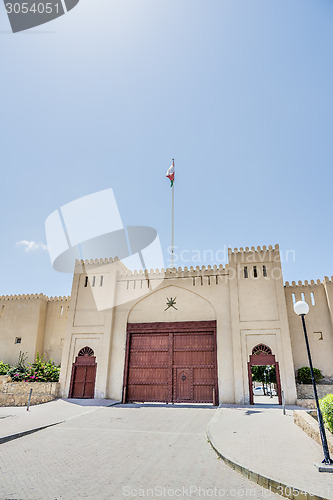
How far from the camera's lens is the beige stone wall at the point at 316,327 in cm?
1650

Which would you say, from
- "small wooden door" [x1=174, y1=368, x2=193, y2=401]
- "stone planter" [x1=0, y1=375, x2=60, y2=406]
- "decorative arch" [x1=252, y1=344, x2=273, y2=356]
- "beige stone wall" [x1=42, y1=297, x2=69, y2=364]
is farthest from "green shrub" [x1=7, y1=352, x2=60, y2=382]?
"decorative arch" [x1=252, y1=344, x2=273, y2=356]

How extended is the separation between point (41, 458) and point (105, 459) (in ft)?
4.53

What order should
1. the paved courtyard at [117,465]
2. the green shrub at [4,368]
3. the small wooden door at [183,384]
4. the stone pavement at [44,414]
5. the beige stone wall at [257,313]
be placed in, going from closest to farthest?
the paved courtyard at [117,465] → the stone pavement at [44,414] → the beige stone wall at [257,313] → the small wooden door at [183,384] → the green shrub at [4,368]

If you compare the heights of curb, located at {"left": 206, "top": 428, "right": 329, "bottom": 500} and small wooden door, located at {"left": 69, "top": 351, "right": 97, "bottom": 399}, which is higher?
small wooden door, located at {"left": 69, "top": 351, "right": 97, "bottom": 399}

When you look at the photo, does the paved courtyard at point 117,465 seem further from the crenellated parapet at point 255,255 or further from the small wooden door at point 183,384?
the crenellated parapet at point 255,255

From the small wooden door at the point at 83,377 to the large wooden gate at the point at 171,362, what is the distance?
1924 millimetres

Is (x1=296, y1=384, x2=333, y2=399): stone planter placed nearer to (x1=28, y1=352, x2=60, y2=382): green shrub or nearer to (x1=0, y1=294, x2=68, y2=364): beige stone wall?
(x1=28, y1=352, x2=60, y2=382): green shrub

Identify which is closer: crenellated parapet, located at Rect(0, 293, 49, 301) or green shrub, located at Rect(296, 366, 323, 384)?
green shrub, located at Rect(296, 366, 323, 384)

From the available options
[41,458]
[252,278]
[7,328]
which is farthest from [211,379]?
[7,328]

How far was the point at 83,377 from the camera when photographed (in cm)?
1744

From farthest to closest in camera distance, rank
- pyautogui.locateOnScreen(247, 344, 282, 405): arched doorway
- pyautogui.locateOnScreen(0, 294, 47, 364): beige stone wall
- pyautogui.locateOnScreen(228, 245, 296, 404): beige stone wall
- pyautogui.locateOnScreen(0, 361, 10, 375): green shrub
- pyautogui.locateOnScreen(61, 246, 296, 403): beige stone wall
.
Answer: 1. pyautogui.locateOnScreen(0, 294, 47, 364): beige stone wall
2. pyautogui.locateOnScreen(0, 361, 10, 375): green shrub
3. pyautogui.locateOnScreen(61, 246, 296, 403): beige stone wall
4. pyautogui.locateOnScreen(247, 344, 282, 405): arched doorway
5. pyautogui.locateOnScreen(228, 245, 296, 404): beige stone wall

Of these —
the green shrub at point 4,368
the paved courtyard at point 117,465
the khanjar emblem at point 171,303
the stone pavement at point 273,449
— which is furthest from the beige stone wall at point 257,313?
the green shrub at point 4,368

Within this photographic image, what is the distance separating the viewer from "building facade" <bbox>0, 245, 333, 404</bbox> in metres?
16.0

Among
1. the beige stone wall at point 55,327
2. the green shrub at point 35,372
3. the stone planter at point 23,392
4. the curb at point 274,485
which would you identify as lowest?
the curb at point 274,485
